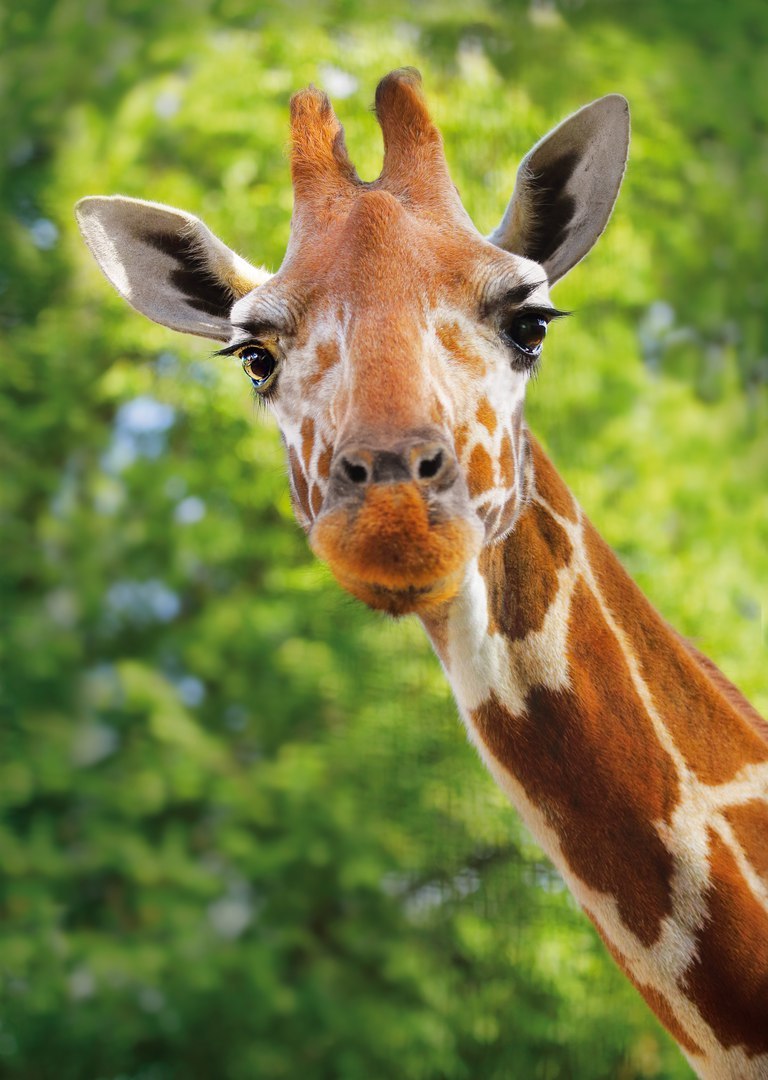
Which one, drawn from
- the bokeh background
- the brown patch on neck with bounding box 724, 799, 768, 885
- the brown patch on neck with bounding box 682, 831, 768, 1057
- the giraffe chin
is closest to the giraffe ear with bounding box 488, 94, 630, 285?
A: the giraffe chin

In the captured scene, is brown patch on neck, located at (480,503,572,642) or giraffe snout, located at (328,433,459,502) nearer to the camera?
giraffe snout, located at (328,433,459,502)

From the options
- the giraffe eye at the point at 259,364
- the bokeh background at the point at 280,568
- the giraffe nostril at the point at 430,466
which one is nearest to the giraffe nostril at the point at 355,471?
the giraffe nostril at the point at 430,466

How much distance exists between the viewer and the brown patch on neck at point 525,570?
2656 millimetres

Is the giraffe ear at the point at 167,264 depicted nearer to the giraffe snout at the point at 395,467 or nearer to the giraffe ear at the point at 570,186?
the giraffe ear at the point at 570,186

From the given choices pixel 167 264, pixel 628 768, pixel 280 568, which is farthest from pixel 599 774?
pixel 280 568

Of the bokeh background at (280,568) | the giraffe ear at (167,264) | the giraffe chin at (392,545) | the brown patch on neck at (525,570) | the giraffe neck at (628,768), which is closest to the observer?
the giraffe chin at (392,545)

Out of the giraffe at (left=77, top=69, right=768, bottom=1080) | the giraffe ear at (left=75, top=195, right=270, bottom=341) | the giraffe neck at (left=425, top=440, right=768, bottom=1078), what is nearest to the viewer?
the giraffe at (left=77, top=69, right=768, bottom=1080)

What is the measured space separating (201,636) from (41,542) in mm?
1988

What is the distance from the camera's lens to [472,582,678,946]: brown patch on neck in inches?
98.1

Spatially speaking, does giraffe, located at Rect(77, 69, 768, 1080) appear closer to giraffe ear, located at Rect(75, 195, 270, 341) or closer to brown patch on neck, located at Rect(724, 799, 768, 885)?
brown patch on neck, located at Rect(724, 799, 768, 885)

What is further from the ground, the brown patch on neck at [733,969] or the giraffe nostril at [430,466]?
the giraffe nostril at [430,466]

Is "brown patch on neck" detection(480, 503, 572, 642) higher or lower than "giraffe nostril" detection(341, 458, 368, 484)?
lower

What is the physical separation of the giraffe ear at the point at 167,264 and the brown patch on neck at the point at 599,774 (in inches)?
53.7

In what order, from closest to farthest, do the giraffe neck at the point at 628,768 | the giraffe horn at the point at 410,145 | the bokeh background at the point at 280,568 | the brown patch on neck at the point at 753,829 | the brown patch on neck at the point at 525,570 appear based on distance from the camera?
the giraffe neck at the point at 628,768, the brown patch on neck at the point at 753,829, the brown patch on neck at the point at 525,570, the giraffe horn at the point at 410,145, the bokeh background at the point at 280,568
